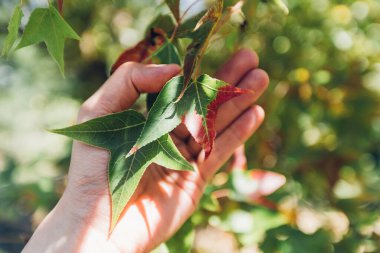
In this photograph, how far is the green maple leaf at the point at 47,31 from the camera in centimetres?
67

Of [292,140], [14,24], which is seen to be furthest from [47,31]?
[292,140]

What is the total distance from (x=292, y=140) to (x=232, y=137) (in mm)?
457

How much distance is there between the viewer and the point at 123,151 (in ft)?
2.19

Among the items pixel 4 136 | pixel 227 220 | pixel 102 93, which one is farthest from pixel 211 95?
pixel 4 136

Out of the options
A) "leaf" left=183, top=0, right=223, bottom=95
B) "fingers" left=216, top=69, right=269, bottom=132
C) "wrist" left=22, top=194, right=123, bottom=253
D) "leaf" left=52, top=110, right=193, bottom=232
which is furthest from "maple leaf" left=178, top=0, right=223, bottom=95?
"wrist" left=22, top=194, right=123, bottom=253

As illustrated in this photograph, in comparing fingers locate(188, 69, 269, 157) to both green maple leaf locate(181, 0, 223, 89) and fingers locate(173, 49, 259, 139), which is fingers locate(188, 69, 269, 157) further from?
Answer: green maple leaf locate(181, 0, 223, 89)

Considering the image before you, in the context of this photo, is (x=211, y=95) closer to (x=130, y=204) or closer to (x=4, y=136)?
(x=130, y=204)

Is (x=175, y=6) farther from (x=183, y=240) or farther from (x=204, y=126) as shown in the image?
(x=183, y=240)

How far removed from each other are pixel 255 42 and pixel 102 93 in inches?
30.1

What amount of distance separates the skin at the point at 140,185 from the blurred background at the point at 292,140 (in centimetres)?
5

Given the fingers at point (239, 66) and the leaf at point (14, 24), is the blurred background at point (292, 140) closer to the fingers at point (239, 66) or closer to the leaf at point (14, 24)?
the fingers at point (239, 66)

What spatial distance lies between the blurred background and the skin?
5 centimetres

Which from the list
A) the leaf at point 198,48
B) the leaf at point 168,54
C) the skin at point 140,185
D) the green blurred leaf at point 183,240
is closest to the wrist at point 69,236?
the skin at point 140,185

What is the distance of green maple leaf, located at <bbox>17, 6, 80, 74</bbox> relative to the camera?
67 centimetres
